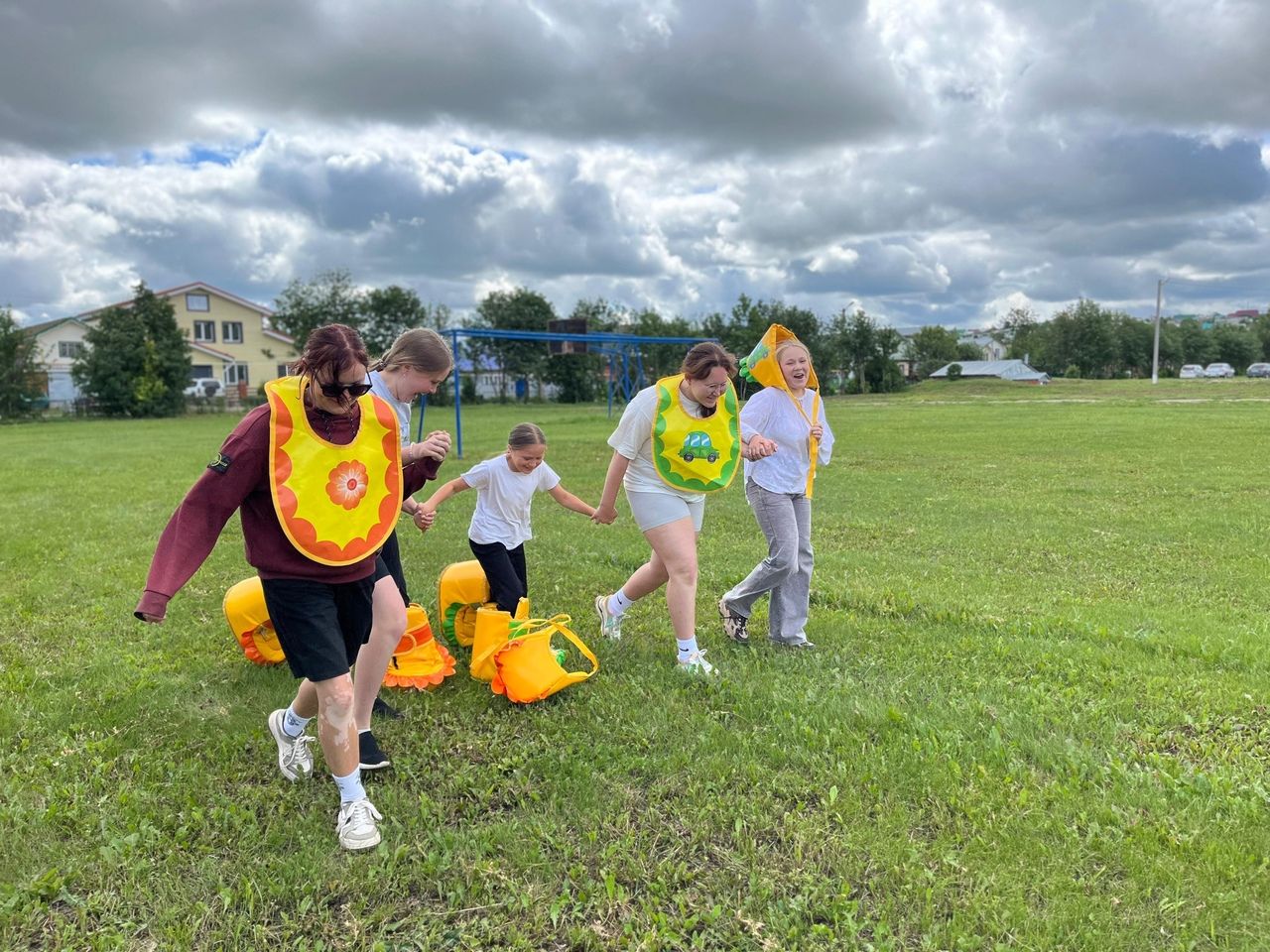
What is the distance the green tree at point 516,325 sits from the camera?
51.0 metres

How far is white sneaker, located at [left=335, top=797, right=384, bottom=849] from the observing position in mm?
3096

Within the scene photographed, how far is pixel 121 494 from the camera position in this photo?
42.6 ft

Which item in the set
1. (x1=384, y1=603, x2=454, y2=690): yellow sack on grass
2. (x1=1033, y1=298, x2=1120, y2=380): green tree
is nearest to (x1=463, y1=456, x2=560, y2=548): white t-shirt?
(x1=384, y1=603, x2=454, y2=690): yellow sack on grass

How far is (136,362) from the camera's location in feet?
138

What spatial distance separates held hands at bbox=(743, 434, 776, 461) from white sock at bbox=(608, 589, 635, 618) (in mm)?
1229

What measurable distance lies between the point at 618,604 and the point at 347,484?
257 centimetres

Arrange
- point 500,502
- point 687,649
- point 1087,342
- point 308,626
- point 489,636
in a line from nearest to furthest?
point 308,626 < point 489,636 < point 687,649 < point 500,502 < point 1087,342

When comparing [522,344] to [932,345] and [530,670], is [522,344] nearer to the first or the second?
[530,670]

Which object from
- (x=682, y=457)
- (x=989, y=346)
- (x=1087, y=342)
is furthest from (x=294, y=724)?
(x=989, y=346)

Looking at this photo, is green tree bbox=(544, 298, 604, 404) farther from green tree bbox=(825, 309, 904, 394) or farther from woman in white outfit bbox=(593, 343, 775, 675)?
woman in white outfit bbox=(593, 343, 775, 675)

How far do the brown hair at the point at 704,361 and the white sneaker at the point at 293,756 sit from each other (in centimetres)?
261

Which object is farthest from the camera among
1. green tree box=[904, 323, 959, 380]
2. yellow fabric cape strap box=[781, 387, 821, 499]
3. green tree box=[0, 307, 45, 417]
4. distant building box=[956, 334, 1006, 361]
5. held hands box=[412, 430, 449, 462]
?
distant building box=[956, 334, 1006, 361]

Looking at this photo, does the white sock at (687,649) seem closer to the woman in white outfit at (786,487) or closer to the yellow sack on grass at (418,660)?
the woman in white outfit at (786,487)

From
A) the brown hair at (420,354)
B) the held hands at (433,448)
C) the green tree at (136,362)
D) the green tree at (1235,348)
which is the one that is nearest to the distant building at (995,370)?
the green tree at (1235,348)
